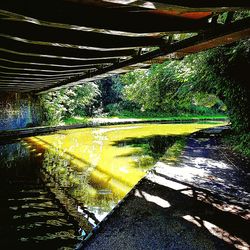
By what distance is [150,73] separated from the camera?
58.2 ft

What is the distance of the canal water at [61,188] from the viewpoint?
Result: 4.58 m

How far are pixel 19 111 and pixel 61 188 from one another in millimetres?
13848

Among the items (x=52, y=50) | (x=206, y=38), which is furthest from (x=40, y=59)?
(x=206, y=38)

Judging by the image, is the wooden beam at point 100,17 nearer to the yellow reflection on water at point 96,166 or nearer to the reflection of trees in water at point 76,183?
the reflection of trees in water at point 76,183

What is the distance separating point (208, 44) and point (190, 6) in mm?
1895

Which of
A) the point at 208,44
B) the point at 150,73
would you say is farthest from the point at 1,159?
the point at 150,73

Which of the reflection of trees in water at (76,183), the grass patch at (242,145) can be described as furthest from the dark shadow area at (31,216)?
the grass patch at (242,145)

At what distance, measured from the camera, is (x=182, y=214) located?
463 cm

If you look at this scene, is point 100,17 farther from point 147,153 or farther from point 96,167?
point 147,153

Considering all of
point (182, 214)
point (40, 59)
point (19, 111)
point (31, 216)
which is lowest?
point (31, 216)

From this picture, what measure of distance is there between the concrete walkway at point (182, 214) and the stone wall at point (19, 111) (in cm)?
1330

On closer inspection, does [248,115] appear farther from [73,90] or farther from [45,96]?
[73,90]

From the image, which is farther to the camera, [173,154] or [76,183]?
[173,154]

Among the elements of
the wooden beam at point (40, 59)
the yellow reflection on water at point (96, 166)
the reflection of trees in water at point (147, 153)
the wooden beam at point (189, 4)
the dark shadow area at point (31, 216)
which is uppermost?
Result: the wooden beam at point (189, 4)
